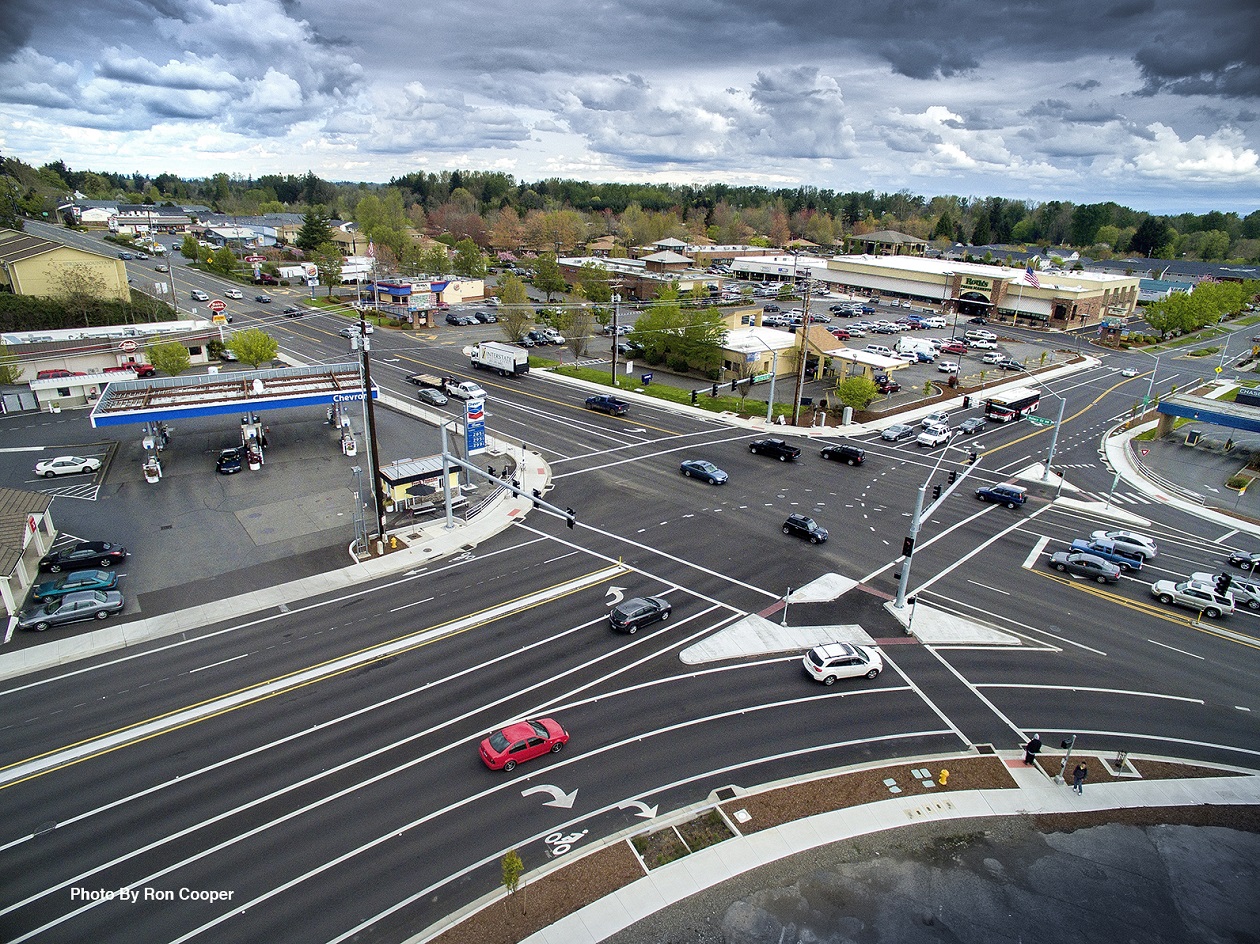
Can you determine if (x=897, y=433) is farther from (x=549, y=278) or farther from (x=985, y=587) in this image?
(x=549, y=278)

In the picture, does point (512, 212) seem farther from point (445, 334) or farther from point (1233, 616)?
point (1233, 616)

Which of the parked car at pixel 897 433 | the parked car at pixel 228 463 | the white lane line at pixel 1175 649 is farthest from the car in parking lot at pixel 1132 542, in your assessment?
the parked car at pixel 228 463

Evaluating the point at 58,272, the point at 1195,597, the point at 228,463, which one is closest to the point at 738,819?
the point at 1195,597

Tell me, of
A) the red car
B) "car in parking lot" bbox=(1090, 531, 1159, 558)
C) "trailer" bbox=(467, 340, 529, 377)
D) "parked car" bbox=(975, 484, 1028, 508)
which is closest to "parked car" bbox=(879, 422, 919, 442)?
"parked car" bbox=(975, 484, 1028, 508)

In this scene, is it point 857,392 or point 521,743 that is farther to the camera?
point 857,392

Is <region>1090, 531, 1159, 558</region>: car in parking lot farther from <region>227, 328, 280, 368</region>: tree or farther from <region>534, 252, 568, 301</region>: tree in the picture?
<region>534, 252, 568, 301</region>: tree
